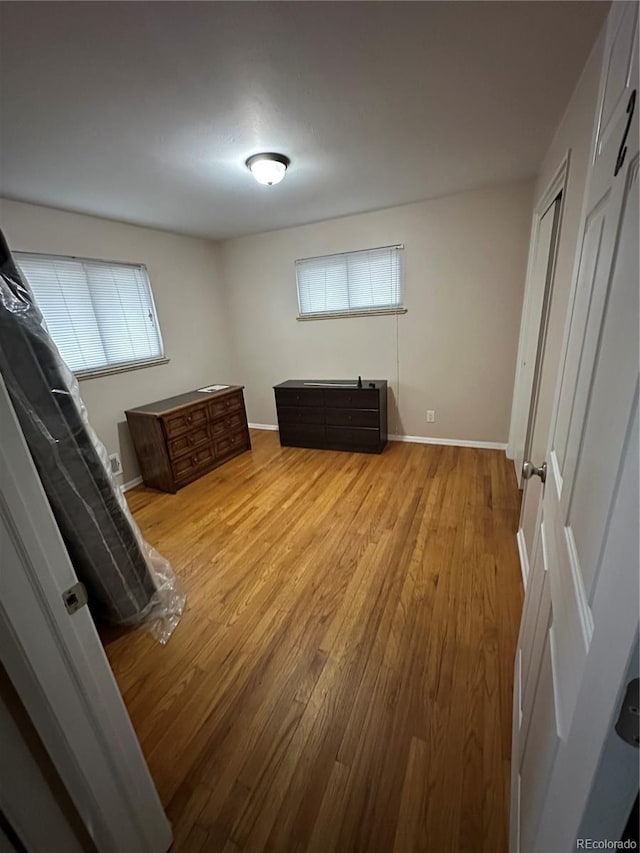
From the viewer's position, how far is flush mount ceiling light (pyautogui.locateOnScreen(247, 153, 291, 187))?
1930 millimetres

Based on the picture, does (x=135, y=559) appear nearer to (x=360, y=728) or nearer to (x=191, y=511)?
(x=191, y=511)

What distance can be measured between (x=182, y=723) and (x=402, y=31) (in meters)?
2.61

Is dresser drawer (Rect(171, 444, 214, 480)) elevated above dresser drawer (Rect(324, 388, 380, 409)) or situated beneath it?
situated beneath

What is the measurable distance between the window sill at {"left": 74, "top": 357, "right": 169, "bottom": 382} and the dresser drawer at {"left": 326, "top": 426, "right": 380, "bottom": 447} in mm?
1886

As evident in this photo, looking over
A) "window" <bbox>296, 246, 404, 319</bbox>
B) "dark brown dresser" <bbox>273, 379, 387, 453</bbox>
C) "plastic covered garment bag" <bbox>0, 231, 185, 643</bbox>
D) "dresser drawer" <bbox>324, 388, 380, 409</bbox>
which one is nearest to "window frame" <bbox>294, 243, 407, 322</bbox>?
"window" <bbox>296, 246, 404, 319</bbox>

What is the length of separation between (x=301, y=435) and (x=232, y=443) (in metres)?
0.76

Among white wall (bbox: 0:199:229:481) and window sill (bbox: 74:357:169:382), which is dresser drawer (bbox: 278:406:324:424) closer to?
white wall (bbox: 0:199:229:481)

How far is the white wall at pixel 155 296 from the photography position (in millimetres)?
2531

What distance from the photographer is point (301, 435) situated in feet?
12.6

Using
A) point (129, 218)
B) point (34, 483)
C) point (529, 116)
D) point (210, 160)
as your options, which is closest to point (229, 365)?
point (129, 218)

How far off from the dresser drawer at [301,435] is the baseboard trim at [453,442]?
84 centimetres

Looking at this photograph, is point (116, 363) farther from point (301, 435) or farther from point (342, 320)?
point (342, 320)

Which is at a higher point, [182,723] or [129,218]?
[129,218]

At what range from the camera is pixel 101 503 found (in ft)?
5.08
